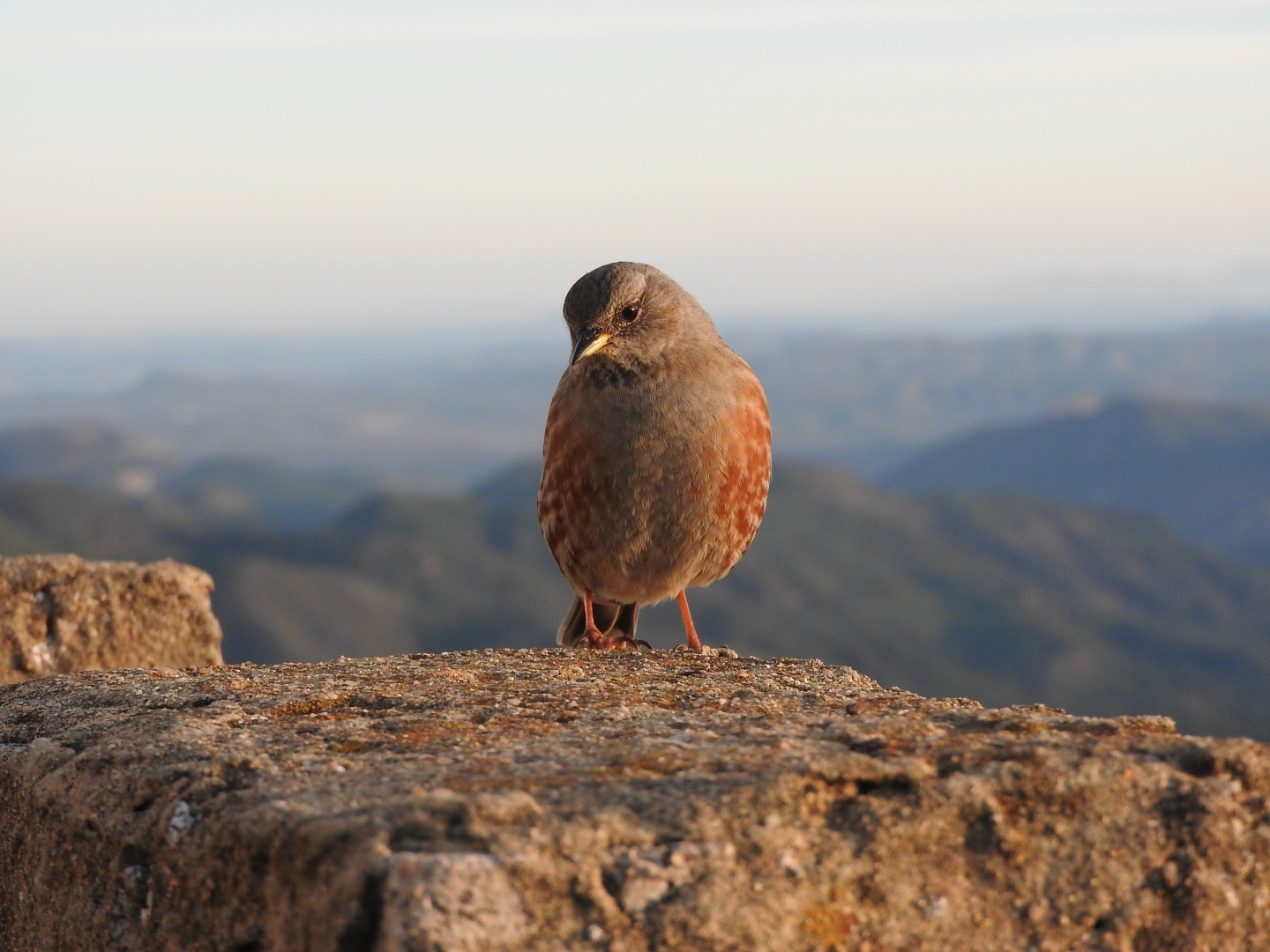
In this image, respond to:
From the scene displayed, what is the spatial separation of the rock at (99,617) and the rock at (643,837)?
9.39ft

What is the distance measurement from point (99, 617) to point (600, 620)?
3.87 m

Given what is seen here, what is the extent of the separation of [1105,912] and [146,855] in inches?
Answer: 107

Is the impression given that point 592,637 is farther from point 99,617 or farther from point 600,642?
point 99,617

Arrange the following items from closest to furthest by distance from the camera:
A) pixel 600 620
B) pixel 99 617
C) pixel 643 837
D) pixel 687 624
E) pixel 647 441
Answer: pixel 643 837 < pixel 99 617 < pixel 647 441 < pixel 687 624 < pixel 600 620

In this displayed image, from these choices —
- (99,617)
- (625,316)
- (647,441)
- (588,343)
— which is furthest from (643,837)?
(625,316)

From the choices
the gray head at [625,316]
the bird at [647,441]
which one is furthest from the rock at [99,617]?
the gray head at [625,316]

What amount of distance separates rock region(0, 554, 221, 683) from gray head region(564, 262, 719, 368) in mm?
2731

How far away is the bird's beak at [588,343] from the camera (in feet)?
28.6

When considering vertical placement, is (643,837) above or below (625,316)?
below

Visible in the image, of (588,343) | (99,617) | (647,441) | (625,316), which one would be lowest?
(99,617)

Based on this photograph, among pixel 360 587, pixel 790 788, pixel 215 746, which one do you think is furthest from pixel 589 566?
pixel 360 587

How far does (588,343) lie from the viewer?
8.82m

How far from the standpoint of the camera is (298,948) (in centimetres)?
354

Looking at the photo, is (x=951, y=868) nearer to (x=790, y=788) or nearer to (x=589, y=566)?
(x=790, y=788)
